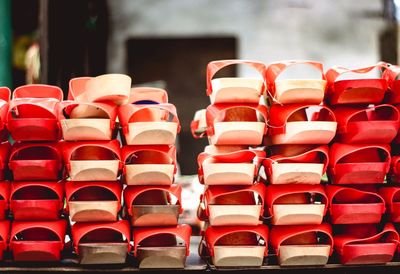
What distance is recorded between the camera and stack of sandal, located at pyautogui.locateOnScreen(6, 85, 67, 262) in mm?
2473

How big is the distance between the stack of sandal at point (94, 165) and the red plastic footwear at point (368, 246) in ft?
3.49

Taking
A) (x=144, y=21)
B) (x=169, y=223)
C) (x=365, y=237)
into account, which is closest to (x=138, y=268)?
(x=169, y=223)

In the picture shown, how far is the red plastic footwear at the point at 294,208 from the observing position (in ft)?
8.23

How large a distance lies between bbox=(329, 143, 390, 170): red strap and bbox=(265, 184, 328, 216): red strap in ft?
0.47

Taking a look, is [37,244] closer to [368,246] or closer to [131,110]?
[131,110]

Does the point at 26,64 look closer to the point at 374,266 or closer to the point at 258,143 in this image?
the point at 258,143

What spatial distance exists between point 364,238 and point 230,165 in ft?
2.59

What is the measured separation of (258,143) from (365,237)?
74 cm

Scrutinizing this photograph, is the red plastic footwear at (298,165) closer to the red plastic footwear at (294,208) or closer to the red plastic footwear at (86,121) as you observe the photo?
the red plastic footwear at (294,208)

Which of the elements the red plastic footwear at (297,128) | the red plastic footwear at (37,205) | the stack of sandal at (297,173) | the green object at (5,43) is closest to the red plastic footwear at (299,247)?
the stack of sandal at (297,173)

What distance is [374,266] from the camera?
2561 mm

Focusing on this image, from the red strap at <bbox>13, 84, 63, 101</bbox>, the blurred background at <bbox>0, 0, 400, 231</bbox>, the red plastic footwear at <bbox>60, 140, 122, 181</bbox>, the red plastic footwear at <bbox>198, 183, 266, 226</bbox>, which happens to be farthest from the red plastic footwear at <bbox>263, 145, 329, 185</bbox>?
the blurred background at <bbox>0, 0, 400, 231</bbox>

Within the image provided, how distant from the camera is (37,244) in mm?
2461

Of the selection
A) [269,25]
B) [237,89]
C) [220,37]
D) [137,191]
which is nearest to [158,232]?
[137,191]
